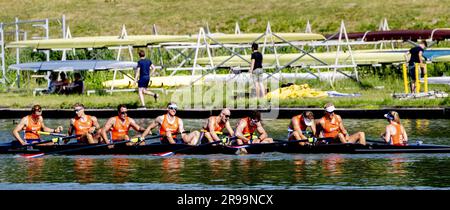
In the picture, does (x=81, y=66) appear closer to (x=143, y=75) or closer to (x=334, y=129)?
(x=143, y=75)

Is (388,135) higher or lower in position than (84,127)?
lower

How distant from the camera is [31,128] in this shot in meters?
35.2

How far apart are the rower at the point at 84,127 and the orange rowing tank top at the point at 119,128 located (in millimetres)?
420

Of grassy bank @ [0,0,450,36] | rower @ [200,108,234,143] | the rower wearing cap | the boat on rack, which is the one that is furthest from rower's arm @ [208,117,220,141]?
grassy bank @ [0,0,450,36]

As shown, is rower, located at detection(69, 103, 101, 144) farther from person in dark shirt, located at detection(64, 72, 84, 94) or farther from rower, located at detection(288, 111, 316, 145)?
person in dark shirt, located at detection(64, 72, 84, 94)

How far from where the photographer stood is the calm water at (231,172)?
95.2 ft

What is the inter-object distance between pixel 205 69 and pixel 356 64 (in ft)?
19.1

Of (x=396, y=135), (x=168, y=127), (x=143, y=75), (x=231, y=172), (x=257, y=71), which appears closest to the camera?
(x=231, y=172)

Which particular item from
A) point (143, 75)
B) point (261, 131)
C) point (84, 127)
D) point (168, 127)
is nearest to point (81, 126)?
point (84, 127)

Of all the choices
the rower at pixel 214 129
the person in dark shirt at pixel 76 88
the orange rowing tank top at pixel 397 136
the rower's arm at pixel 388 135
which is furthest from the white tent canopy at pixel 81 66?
the orange rowing tank top at pixel 397 136

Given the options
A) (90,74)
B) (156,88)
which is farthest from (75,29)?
(156,88)

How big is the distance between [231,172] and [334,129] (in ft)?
12.4
